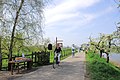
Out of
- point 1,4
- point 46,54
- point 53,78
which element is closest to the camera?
point 53,78

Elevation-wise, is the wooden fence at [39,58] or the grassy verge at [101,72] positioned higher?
the wooden fence at [39,58]

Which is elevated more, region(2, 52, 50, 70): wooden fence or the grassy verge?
region(2, 52, 50, 70): wooden fence

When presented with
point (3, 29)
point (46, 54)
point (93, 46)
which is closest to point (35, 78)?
point (3, 29)

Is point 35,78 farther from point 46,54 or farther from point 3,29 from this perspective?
point 46,54

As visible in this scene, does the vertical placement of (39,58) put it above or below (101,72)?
above

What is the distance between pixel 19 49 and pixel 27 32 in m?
1.87

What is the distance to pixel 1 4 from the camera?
2075 cm

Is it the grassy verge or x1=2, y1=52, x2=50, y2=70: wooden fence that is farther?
x1=2, y1=52, x2=50, y2=70: wooden fence

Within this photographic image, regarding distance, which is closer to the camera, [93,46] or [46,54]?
[46,54]

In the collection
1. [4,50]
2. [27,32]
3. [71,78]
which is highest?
[27,32]

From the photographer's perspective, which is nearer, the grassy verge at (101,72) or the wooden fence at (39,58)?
the grassy verge at (101,72)

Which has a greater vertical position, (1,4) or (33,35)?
(1,4)

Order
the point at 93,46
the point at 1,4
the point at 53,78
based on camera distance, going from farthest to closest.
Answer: the point at 93,46 → the point at 1,4 → the point at 53,78

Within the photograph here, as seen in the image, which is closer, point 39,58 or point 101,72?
point 101,72
